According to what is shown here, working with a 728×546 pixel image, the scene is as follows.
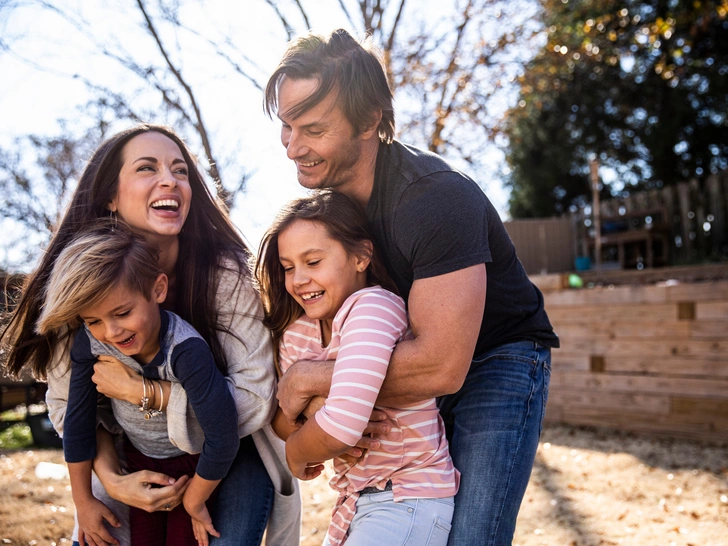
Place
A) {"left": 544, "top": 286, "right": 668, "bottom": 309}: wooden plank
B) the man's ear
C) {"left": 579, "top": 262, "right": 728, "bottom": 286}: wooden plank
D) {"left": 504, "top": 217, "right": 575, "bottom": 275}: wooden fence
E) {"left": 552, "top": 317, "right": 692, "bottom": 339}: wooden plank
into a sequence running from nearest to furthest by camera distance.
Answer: the man's ear → {"left": 552, "top": 317, "right": 692, "bottom": 339}: wooden plank → {"left": 544, "top": 286, "right": 668, "bottom": 309}: wooden plank → {"left": 579, "top": 262, "right": 728, "bottom": 286}: wooden plank → {"left": 504, "top": 217, "right": 575, "bottom": 275}: wooden fence

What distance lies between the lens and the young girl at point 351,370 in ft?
5.83

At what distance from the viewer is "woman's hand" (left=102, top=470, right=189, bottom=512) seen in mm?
2023

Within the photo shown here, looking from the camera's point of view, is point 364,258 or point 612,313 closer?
point 364,258

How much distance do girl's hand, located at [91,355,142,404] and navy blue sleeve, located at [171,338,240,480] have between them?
0.16 meters

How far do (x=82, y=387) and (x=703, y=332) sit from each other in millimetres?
5431

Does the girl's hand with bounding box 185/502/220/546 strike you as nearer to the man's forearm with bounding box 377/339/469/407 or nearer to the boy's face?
the boy's face

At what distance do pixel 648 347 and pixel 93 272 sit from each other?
5544 millimetres

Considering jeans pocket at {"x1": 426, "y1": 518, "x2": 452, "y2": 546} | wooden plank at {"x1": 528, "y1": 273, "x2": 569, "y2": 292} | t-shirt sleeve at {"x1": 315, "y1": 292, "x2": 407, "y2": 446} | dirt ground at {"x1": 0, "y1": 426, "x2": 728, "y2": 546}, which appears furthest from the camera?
wooden plank at {"x1": 528, "y1": 273, "x2": 569, "y2": 292}

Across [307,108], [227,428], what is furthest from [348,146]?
[227,428]

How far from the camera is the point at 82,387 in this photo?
2057 mm

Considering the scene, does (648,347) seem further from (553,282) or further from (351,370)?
(351,370)

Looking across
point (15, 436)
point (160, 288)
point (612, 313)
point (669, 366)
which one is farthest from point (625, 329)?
point (15, 436)

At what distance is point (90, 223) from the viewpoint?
2.17m

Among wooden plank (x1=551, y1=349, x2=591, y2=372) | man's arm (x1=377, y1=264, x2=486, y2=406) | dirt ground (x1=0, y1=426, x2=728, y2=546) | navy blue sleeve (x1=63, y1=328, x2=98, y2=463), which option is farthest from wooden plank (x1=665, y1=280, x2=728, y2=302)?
navy blue sleeve (x1=63, y1=328, x2=98, y2=463)
